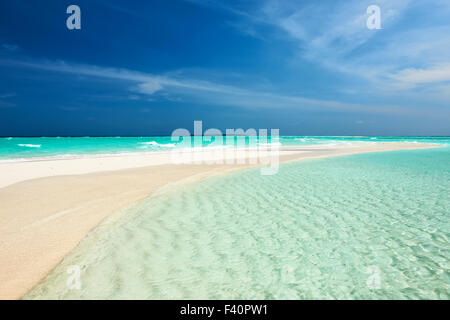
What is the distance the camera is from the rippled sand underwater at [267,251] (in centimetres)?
337

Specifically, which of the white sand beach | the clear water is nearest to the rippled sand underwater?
the white sand beach

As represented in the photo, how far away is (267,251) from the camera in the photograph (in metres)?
4.48

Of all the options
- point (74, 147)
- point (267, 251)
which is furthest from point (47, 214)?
point (74, 147)

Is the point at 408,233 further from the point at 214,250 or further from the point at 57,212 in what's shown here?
the point at 57,212

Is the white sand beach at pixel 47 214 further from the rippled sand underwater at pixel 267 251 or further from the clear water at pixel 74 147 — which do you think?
the clear water at pixel 74 147

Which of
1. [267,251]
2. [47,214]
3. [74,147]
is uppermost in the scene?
[74,147]

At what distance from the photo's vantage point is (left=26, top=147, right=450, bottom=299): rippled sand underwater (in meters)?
3.37

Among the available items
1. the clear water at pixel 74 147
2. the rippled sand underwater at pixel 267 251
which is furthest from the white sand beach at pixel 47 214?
the clear water at pixel 74 147

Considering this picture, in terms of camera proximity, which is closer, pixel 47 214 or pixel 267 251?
pixel 267 251

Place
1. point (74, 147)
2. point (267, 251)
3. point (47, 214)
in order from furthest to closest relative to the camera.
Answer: point (74, 147) < point (47, 214) < point (267, 251)

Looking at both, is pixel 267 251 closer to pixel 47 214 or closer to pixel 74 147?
pixel 47 214

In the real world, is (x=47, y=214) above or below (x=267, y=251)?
above

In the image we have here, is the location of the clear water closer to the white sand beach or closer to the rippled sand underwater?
the white sand beach

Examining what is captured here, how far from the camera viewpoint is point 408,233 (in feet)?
17.1
